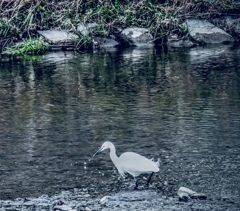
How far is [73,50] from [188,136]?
39.3 ft

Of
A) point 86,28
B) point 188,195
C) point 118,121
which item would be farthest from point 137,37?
point 188,195

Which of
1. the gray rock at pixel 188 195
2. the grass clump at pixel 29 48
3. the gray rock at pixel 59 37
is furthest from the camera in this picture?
the gray rock at pixel 59 37

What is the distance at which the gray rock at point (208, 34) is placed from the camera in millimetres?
22906

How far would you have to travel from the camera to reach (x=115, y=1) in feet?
79.8

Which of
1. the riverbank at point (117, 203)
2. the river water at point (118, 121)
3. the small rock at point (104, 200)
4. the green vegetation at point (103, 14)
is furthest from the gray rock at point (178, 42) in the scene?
the small rock at point (104, 200)

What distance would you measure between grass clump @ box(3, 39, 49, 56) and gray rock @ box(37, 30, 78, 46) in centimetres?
60

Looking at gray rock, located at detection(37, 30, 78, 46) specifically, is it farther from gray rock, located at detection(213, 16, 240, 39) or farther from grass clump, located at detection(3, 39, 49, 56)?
gray rock, located at detection(213, 16, 240, 39)

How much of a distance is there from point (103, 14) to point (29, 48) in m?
3.00

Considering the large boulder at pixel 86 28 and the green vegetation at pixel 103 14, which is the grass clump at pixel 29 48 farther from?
the large boulder at pixel 86 28

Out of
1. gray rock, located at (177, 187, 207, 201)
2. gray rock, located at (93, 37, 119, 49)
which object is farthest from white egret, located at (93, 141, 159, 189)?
gray rock, located at (93, 37, 119, 49)

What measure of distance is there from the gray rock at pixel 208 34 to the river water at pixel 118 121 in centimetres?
341

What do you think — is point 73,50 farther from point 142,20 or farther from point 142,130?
point 142,130

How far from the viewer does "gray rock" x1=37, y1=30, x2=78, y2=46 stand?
2256cm

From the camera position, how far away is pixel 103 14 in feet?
77.4
